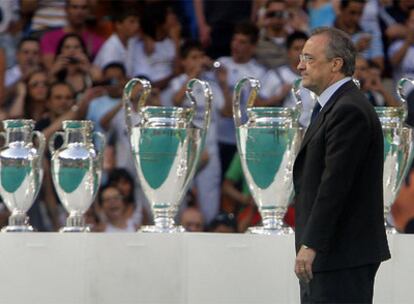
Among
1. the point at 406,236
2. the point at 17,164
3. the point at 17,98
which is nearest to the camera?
the point at 406,236

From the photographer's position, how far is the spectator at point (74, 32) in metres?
7.27

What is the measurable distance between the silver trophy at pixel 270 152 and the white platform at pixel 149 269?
1.01ft

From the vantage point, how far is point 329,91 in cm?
450

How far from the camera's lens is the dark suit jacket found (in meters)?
4.28

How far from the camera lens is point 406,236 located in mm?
5211

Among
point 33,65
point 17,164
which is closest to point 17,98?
point 33,65

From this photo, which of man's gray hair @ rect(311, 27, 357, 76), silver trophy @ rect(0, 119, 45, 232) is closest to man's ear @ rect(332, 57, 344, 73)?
man's gray hair @ rect(311, 27, 357, 76)

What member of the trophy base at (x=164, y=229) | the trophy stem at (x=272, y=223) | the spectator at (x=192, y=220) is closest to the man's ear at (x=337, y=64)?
the trophy stem at (x=272, y=223)

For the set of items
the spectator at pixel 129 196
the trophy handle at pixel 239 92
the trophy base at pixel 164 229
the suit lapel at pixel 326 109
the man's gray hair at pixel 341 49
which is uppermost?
the man's gray hair at pixel 341 49

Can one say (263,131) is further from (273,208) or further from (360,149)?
(360,149)

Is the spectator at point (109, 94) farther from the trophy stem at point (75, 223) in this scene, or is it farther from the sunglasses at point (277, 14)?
the trophy stem at point (75, 223)

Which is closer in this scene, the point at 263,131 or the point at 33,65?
the point at 263,131

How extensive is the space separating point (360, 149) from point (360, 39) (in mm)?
3183

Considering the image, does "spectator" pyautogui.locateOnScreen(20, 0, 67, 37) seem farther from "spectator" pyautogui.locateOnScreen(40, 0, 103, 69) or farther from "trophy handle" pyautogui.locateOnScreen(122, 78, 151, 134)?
"trophy handle" pyautogui.locateOnScreen(122, 78, 151, 134)
